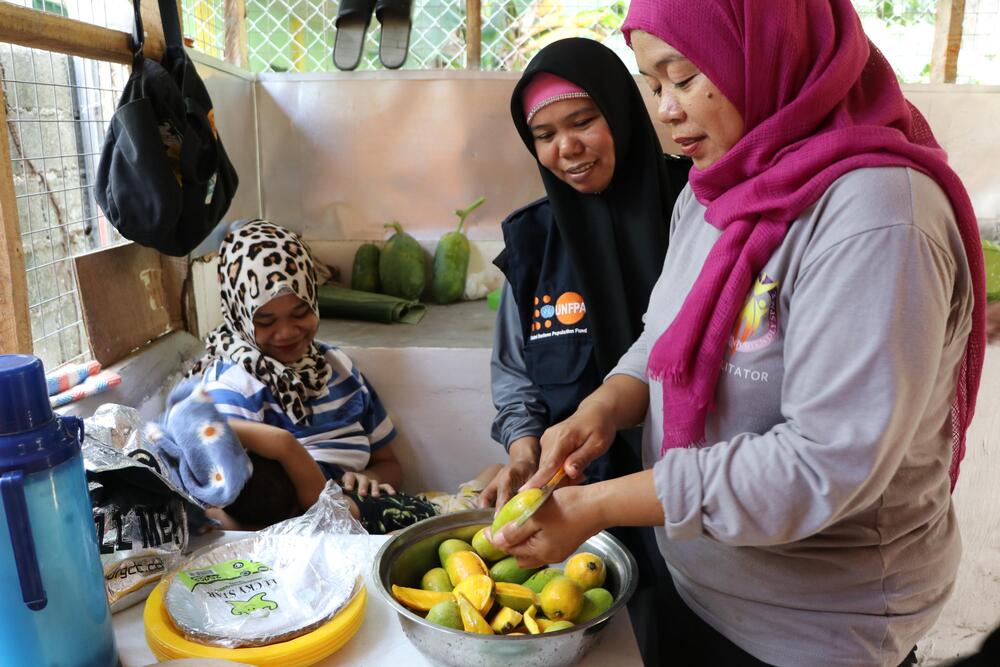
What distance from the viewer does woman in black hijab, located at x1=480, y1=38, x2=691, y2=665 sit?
1564mm

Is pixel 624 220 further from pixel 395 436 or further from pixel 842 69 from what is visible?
pixel 395 436

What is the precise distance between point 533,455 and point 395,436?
3.54ft

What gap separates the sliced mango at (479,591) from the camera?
2.71 ft

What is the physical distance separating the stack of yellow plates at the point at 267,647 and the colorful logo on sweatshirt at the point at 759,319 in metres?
0.52

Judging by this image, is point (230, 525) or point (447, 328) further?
point (447, 328)

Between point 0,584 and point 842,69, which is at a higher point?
point 842,69

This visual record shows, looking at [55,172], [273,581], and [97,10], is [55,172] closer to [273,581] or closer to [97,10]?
[97,10]

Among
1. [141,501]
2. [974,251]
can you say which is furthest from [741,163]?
[141,501]

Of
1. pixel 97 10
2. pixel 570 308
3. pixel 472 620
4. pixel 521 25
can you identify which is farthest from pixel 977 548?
pixel 97 10

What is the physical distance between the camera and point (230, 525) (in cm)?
169

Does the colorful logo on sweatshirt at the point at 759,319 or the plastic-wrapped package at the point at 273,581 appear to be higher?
the colorful logo on sweatshirt at the point at 759,319

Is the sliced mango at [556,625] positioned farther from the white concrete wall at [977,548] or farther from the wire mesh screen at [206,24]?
the wire mesh screen at [206,24]

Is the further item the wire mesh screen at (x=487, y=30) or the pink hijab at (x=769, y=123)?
the wire mesh screen at (x=487, y=30)

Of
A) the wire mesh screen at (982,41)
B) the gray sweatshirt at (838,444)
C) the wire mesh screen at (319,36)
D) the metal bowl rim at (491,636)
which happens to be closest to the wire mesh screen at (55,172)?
the metal bowl rim at (491,636)
